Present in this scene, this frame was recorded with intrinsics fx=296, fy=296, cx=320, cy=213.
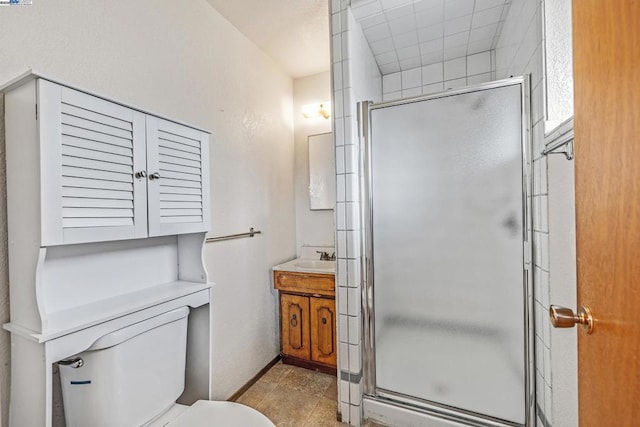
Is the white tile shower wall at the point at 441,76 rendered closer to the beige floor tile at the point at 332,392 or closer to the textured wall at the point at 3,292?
the beige floor tile at the point at 332,392

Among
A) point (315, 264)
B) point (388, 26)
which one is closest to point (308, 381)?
point (315, 264)

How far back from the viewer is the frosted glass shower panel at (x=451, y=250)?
145 centimetres

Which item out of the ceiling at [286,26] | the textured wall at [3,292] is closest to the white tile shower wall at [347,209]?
the ceiling at [286,26]

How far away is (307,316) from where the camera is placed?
7.47 feet

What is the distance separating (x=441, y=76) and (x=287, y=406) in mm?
2654

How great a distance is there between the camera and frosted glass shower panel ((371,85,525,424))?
1.45 meters

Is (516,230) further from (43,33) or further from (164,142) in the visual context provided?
(43,33)

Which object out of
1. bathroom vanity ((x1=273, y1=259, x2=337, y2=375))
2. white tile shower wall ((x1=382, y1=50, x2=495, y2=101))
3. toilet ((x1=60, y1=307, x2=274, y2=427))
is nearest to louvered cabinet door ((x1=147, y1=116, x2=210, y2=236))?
toilet ((x1=60, y1=307, x2=274, y2=427))

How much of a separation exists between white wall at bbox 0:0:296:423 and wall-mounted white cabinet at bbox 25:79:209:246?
0.23 m

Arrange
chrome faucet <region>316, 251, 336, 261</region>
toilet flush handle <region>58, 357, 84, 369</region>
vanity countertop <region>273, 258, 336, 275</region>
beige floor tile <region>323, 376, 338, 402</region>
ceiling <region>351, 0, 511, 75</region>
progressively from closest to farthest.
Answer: toilet flush handle <region>58, 357, 84, 369</region>, ceiling <region>351, 0, 511, 75</region>, beige floor tile <region>323, 376, 338, 402</region>, vanity countertop <region>273, 258, 336, 275</region>, chrome faucet <region>316, 251, 336, 261</region>

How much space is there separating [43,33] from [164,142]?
54 centimetres

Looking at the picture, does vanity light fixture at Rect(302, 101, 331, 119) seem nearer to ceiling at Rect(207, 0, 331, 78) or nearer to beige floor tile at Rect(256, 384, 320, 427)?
ceiling at Rect(207, 0, 331, 78)

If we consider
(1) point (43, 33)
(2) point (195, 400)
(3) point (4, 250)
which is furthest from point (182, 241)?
(1) point (43, 33)

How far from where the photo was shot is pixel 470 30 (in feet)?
6.33
